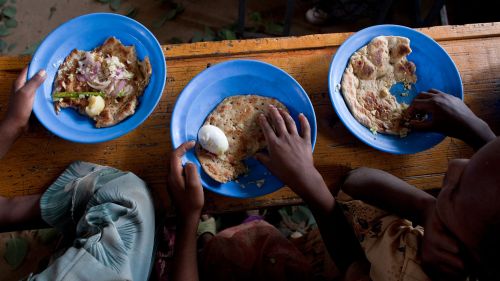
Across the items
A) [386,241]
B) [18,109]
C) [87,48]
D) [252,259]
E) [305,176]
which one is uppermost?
[87,48]

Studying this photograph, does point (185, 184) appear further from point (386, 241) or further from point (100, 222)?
point (386, 241)

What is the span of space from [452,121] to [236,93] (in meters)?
0.81

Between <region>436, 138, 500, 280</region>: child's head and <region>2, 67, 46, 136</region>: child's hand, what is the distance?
137 cm

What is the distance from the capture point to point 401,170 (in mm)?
1438

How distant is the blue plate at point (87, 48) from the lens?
1.30m

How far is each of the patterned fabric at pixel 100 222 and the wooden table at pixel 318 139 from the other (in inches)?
3.3

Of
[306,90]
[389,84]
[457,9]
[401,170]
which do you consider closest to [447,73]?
[389,84]

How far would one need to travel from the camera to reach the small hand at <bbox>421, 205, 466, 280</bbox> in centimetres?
106

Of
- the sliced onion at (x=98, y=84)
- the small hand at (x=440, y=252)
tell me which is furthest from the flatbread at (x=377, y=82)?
the sliced onion at (x=98, y=84)

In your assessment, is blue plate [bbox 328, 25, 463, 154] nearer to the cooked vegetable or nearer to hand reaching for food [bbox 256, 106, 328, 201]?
hand reaching for food [bbox 256, 106, 328, 201]

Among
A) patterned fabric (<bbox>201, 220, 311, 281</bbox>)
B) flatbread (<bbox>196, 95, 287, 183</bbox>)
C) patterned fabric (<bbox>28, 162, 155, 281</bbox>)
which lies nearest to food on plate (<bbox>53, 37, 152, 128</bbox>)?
patterned fabric (<bbox>28, 162, 155, 281</bbox>)

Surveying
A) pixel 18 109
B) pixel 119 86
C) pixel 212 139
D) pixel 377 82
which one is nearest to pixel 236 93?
pixel 212 139

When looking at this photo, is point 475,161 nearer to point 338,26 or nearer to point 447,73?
point 447,73

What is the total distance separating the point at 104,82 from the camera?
53.9 inches
